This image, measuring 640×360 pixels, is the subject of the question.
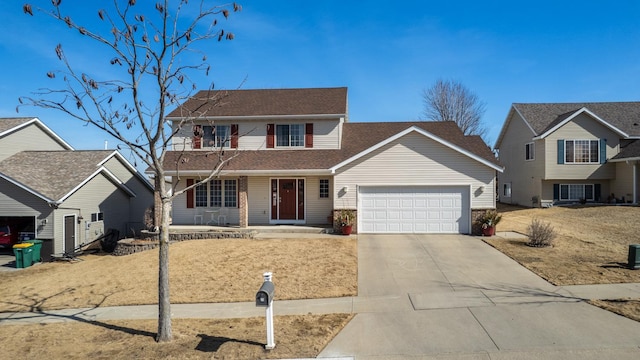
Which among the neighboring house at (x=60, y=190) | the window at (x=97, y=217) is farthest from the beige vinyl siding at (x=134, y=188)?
the window at (x=97, y=217)

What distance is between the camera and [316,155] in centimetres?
1955

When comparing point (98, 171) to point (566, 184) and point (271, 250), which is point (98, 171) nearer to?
point (271, 250)

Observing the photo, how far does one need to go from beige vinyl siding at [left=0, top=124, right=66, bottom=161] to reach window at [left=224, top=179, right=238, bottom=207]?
1184 cm

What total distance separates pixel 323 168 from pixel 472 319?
1141 cm

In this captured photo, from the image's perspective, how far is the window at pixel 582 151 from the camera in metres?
25.5

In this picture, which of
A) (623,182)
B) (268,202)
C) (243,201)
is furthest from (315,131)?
(623,182)

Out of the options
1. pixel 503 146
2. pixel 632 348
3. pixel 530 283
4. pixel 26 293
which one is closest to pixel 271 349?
pixel 632 348

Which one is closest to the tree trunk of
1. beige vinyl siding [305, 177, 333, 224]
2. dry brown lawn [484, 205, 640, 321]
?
dry brown lawn [484, 205, 640, 321]

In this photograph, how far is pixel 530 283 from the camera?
9.79 meters

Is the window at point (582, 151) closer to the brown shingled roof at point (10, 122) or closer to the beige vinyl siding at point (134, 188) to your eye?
the beige vinyl siding at point (134, 188)

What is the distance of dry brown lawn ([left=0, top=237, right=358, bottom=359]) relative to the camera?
6.77m

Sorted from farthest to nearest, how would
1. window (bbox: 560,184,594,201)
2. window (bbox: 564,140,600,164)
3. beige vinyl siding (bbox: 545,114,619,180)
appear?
window (bbox: 560,184,594,201)
window (bbox: 564,140,600,164)
beige vinyl siding (bbox: 545,114,619,180)

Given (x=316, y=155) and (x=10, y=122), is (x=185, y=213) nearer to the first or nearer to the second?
(x=316, y=155)

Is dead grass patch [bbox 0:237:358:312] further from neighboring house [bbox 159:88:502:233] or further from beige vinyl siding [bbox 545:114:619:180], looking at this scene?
beige vinyl siding [bbox 545:114:619:180]
